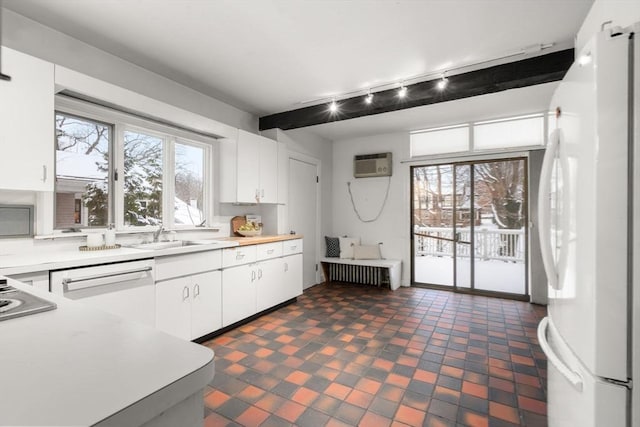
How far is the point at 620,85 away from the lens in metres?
0.95

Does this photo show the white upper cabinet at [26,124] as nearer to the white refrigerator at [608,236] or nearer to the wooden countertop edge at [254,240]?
the wooden countertop edge at [254,240]

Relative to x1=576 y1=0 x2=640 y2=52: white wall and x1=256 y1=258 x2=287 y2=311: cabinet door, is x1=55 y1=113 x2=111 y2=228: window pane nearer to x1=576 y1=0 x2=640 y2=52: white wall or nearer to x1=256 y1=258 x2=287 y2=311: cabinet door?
x1=256 y1=258 x2=287 y2=311: cabinet door

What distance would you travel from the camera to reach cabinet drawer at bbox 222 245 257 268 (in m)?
2.97

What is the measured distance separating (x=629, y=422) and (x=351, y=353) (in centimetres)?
184

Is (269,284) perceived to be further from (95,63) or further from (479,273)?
(479,273)

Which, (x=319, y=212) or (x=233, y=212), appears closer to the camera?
(x=233, y=212)

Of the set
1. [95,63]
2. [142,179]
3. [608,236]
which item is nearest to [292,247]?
[142,179]

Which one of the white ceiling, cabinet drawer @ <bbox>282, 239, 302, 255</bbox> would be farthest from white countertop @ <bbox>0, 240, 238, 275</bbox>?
the white ceiling

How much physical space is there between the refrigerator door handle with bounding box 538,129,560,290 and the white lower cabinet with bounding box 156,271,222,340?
2.54 meters

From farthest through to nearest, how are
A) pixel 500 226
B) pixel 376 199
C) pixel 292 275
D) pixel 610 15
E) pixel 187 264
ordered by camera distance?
pixel 376 199
pixel 500 226
pixel 292 275
pixel 187 264
pixel 610 15

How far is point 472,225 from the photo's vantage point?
4480mm

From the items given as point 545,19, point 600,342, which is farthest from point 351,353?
point 545,19

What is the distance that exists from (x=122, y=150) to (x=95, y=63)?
0.72 m

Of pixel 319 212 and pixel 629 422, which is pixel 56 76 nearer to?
pixel 629 422
